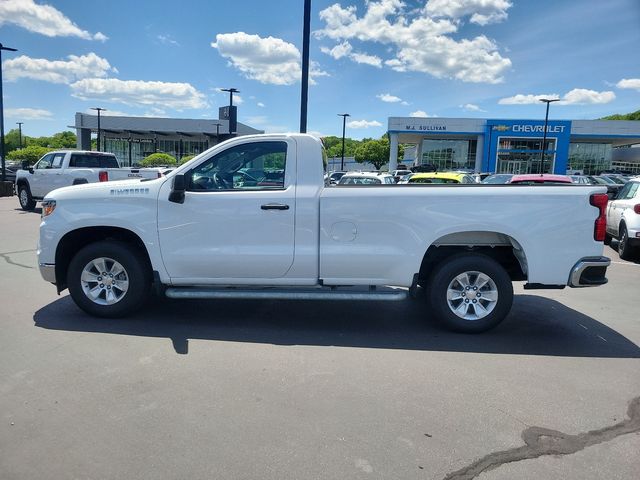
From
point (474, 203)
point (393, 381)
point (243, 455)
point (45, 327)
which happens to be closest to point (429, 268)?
point (474, 203)

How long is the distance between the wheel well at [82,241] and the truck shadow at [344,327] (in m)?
0.51

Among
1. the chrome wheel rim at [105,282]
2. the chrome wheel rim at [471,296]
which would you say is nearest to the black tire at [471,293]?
the chrome wheel rim at [471,296]

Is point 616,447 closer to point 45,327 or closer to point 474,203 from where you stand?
point 474,203

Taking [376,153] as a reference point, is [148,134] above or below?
above

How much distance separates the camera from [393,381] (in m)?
4.11

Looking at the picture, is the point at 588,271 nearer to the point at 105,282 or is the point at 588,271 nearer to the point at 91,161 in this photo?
the point at 105,282

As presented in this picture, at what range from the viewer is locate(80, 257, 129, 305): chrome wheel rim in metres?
5.52

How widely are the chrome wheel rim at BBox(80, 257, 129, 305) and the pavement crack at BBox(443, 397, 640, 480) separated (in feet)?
13.3

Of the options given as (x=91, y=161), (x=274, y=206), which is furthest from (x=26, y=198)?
(x=274, y=206)

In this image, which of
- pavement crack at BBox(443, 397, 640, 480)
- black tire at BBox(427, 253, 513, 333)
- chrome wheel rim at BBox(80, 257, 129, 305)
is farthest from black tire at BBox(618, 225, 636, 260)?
chrome wheel rim at BBox(80, 257, 129, 305)

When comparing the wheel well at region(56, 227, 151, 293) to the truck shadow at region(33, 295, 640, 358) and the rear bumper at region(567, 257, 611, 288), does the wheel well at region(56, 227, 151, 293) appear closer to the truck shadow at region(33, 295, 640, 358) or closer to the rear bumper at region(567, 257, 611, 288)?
the truck shadow at region(33, 295, 640, 358)

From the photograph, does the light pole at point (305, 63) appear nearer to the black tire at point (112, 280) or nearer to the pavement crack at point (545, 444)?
the black tire at point (112, 280)

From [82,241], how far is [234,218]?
1925 millimetres

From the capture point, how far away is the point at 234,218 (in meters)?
5.27
